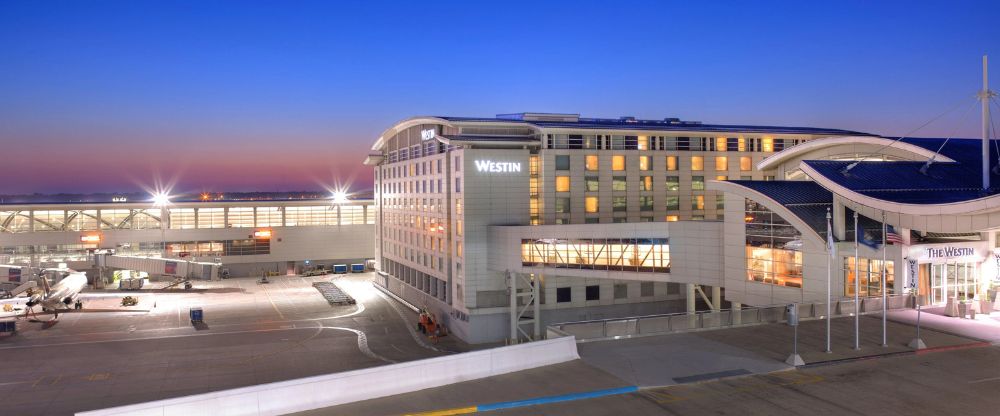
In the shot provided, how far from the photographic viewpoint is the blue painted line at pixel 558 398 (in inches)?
895

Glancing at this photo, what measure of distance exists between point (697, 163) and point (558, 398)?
6118 centimetres

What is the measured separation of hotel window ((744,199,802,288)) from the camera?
43.6m

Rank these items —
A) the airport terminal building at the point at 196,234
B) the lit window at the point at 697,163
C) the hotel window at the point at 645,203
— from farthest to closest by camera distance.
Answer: the airport terminal building at the point at 196,234, the lit window at the point at 697,163, the hotel window at the point at 645,203

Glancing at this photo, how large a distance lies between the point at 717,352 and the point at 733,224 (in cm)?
2018

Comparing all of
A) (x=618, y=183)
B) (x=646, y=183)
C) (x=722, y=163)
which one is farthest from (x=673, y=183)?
(x=618, y=183)

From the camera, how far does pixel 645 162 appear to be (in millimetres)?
77562

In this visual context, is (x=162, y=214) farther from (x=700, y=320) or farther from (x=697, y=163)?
(x=700, y=320)

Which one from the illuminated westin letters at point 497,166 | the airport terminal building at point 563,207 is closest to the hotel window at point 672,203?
the airport terminal building at point 563,207

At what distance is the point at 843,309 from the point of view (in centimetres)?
3756

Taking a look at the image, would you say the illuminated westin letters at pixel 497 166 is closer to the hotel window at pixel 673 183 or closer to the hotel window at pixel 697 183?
the hotel window at pixel 673 183

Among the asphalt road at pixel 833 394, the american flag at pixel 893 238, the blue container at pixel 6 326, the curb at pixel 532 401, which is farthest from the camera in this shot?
the blue container at pixel 6 326

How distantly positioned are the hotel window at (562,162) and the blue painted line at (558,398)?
49.4 m

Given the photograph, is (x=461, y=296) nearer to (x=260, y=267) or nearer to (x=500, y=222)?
(x=500, y=222)

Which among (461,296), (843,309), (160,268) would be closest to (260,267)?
(160,268)
